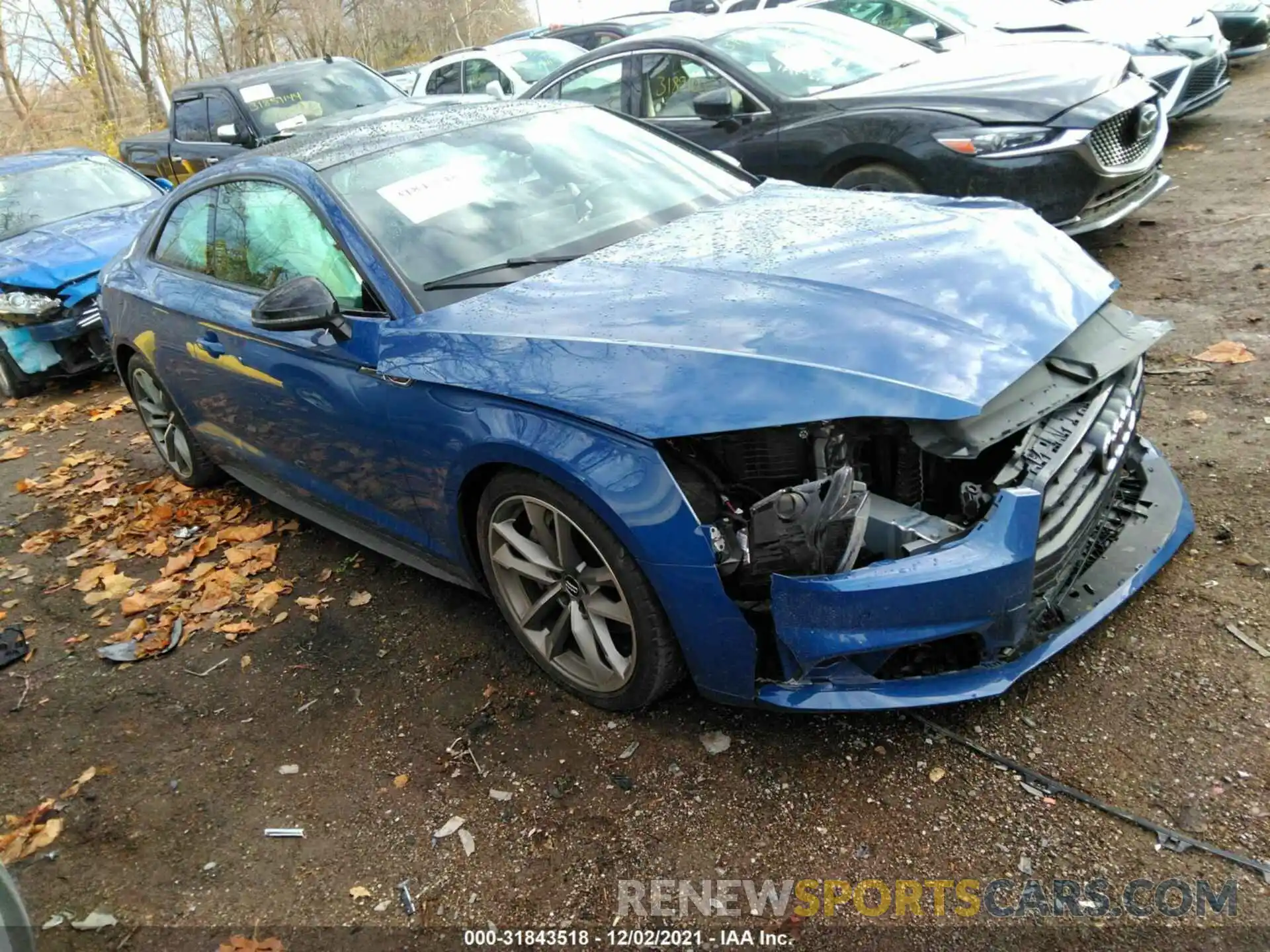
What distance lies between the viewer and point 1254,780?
7.47ft

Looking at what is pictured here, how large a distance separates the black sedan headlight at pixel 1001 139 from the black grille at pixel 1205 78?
4.17 metres

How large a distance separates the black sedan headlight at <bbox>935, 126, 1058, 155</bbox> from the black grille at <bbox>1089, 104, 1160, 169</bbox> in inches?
11.0

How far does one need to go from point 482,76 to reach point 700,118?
5.45m

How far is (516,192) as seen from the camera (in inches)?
134

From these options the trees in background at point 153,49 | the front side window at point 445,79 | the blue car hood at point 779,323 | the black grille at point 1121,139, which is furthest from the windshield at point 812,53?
the trees in background at point 153,49

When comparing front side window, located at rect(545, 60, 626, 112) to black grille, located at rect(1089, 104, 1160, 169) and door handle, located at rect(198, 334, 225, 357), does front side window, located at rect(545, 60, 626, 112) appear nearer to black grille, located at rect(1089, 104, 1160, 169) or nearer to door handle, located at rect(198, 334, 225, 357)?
black grille, located at rect(1089, 104, 1160, 169)

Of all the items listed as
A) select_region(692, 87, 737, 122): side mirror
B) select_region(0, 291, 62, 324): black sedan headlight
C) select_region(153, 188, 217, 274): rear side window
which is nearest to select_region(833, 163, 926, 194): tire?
select_region(692, 87, 737, 122): side mirror

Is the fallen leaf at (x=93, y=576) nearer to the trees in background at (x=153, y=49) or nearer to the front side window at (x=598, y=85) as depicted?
the front side window at (x=598, y=85)

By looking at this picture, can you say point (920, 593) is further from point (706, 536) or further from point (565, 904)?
point (565, 904)

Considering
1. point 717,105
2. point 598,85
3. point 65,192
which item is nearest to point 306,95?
point 65,192

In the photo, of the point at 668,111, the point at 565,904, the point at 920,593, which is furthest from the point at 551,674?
the point at 668,111

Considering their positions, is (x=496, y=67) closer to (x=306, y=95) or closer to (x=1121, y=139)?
(x=306, y=95)

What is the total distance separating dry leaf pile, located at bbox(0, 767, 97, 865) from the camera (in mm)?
2840

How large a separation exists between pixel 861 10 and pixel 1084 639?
23.8 ft
